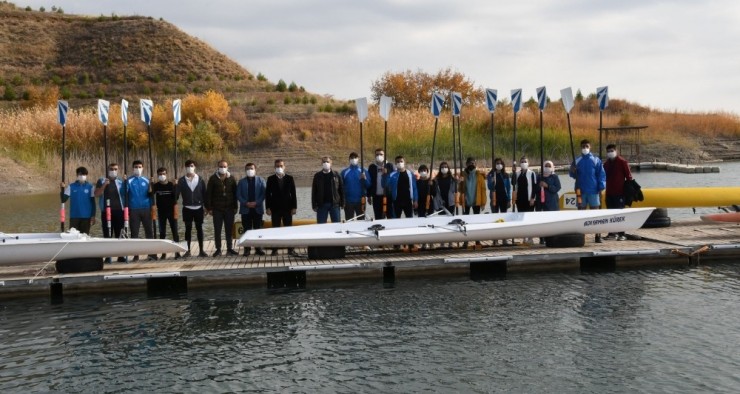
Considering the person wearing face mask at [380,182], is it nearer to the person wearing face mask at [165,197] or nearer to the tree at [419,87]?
the person wearing face mask at [165,197]

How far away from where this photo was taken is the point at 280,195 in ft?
46.0

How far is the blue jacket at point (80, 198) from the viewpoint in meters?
13.7

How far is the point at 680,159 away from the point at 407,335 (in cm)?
4406

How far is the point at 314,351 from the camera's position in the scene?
32.1 feet

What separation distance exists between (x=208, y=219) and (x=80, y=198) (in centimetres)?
1041

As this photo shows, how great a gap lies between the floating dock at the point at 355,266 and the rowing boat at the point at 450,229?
0.33 metres

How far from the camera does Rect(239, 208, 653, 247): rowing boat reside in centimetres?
1343

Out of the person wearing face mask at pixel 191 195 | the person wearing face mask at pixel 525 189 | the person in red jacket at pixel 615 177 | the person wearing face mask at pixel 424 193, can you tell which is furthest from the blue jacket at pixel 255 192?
the person in red jacket at pixel 615 177

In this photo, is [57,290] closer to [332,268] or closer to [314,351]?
[332,268]

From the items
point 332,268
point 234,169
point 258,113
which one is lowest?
point 332,268

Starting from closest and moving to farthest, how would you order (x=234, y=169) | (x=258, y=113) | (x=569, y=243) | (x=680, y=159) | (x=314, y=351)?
(x=314, y=351), (x=569, y=243), (x=234, y=169), (x=680, y=159), (x=258, y=113)

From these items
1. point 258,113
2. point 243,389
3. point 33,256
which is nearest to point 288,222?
point 33,256

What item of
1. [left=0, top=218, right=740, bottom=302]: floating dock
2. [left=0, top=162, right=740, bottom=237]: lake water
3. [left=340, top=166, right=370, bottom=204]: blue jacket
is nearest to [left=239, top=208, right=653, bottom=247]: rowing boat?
[left=0, top=218, right=740, bottom=302]: floating dock

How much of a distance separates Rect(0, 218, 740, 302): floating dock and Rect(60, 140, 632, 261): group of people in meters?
0.72
